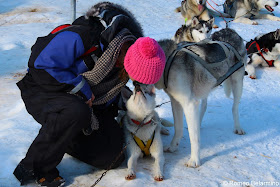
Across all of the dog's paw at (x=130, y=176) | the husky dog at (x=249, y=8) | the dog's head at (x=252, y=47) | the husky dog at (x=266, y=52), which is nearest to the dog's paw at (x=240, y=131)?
the dog's paw at (x=130, y=176)

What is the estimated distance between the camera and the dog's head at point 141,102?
94.2 inches

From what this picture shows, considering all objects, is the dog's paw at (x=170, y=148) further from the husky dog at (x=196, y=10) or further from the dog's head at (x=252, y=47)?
the husky dog at (x=196, y=10)

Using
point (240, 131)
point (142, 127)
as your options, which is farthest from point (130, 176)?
point (240, 131)

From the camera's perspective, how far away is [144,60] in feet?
6.81

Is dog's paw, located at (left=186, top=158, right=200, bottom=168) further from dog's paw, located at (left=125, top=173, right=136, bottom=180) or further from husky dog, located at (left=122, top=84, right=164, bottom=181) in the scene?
dog's paw, located at (left=125, top=173, right=136, bottom=180)

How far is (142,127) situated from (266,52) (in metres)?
3.94

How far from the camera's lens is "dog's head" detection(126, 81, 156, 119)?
2393 millimetres

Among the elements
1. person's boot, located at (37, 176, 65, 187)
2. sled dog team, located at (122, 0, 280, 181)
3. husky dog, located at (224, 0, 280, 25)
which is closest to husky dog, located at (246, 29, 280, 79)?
sled dog team, located at (122, 0, 280, 181)

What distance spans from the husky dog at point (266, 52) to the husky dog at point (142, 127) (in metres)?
3.59

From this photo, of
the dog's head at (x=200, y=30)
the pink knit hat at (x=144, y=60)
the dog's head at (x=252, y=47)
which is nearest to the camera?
the pink knit hat at (x=144, y=60)

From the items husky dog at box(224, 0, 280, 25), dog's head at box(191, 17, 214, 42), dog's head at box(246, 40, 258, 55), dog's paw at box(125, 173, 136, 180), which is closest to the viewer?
dog's paw at box(125, 173, 136, 180)

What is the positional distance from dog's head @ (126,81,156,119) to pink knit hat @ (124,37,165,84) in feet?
0.76

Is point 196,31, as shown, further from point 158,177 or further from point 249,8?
point 249,8

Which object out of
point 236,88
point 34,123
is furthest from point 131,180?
point 236,88
